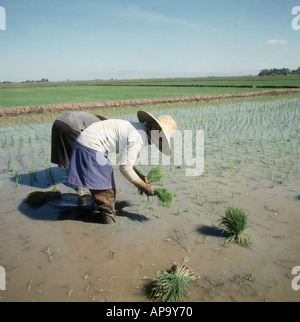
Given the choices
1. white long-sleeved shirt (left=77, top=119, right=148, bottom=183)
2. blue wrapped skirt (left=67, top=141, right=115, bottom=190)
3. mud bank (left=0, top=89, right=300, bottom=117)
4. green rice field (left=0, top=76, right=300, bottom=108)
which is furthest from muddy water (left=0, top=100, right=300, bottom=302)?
green rice field (left=0, top=76, right=300, bottom=108)

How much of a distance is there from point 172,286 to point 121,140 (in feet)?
4.37

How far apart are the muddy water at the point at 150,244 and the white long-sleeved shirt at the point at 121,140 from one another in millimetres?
675

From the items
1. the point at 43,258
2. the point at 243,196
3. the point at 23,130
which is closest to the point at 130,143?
the point at 43,258

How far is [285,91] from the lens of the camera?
19125mm

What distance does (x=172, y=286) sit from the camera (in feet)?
5.52

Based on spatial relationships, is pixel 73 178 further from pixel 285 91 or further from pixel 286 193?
pixel 285 91

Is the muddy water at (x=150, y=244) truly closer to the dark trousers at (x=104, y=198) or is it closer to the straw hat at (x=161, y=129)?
the dark trousers at (x=104, y=198)

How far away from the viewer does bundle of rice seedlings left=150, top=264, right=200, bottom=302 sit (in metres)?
1.67

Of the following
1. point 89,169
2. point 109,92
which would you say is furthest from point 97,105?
point 109,92

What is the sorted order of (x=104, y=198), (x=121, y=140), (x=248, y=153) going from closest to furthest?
1. (x=121, y=140)
2. (x=104, y=198)
3. (x=248, y=153)

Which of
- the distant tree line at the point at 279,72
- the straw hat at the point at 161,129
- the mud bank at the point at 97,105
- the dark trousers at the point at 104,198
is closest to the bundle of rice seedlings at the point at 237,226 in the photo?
the straw hat at the point at 161,129

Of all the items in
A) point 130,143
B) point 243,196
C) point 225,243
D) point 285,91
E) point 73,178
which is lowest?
point 225,243

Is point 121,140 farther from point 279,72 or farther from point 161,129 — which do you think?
point 279,72
